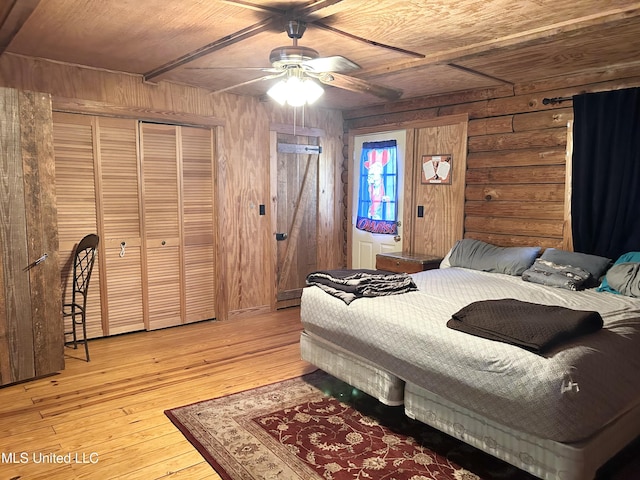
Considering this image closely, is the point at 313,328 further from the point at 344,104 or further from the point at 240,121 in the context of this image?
the point at 344,104

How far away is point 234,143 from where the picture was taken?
16.0ft

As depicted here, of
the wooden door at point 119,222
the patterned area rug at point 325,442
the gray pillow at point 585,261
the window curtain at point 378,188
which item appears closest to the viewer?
the patterned area rug at point 325,442

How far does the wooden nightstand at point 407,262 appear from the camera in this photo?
461 centimetres

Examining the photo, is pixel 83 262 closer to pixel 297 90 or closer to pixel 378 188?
pixel 297 90

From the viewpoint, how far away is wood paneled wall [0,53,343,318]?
4.00 meters

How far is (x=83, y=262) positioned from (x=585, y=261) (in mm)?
4156

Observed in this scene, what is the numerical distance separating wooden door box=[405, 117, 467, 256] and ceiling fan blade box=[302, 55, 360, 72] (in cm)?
233

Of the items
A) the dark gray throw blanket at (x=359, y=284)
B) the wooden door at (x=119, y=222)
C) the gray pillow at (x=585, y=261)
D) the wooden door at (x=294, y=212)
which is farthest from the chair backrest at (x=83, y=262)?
the gray pillow at (x=585, y=261)

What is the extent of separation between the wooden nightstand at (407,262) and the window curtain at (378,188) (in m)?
0.48

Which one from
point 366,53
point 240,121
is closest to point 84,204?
point 240,121

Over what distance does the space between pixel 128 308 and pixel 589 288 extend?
3.94 m

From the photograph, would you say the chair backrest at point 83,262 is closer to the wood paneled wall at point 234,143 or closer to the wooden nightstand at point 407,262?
the wood paneled wall at point 234,143

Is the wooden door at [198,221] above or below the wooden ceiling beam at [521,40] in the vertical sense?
below

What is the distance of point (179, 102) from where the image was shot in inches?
176
